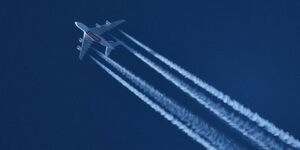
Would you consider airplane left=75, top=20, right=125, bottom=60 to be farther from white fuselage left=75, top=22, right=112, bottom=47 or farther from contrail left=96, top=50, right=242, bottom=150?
contrail left=96, top=50, right=242, bottom=150

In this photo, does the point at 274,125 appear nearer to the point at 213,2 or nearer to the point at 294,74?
the point at 294,74

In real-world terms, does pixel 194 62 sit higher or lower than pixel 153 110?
higher

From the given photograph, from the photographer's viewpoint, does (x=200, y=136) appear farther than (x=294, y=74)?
No

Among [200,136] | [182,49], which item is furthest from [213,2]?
[200,136]

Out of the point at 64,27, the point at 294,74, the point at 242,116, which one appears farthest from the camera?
the point at 64,27

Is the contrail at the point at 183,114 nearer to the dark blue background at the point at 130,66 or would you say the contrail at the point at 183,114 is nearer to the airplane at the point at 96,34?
the dark blue background at the point at 130,66

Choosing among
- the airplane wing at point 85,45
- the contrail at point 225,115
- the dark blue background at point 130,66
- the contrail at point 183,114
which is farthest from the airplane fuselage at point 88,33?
the contrail at point 225,115
